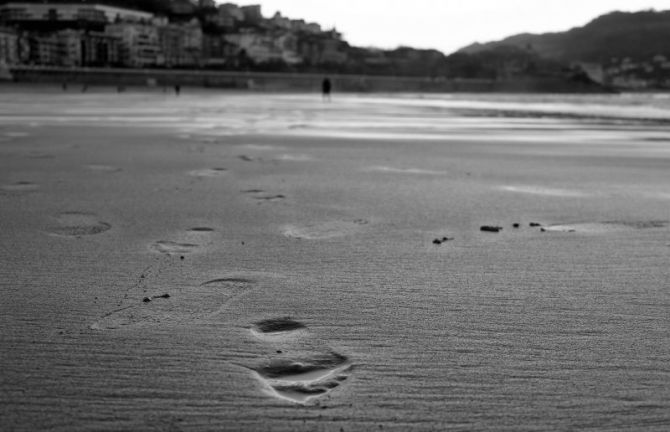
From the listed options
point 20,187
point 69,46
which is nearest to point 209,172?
point 20,187

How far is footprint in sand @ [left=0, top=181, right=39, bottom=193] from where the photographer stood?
4246 millimetres

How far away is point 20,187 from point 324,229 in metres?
2.29

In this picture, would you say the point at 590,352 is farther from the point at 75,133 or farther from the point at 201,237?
the point at 75,133

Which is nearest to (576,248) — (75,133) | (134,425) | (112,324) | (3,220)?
(112,324)

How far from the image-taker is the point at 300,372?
4.98 ft

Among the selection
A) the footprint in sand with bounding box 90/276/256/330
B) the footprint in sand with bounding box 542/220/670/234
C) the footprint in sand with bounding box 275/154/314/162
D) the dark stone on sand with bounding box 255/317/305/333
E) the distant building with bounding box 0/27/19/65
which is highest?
the distant building with bounding box 0/27/19/65

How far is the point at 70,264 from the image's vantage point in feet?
8.13

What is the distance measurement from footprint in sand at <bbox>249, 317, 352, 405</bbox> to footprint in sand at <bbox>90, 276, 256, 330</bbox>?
0.90 feet

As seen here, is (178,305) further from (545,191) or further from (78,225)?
(545,191)

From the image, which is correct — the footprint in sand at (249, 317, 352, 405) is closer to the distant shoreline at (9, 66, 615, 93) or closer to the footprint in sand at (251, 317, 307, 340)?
the footprint in sand at (251, 317, 307, 340)

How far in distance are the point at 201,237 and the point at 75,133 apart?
7143mm

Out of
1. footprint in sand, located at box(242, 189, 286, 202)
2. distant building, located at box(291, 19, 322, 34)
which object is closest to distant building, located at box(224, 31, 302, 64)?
distant building, located at box(291, 19, 322, 34)

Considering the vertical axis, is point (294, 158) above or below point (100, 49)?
below

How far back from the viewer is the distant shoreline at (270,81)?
8412 centimetres
